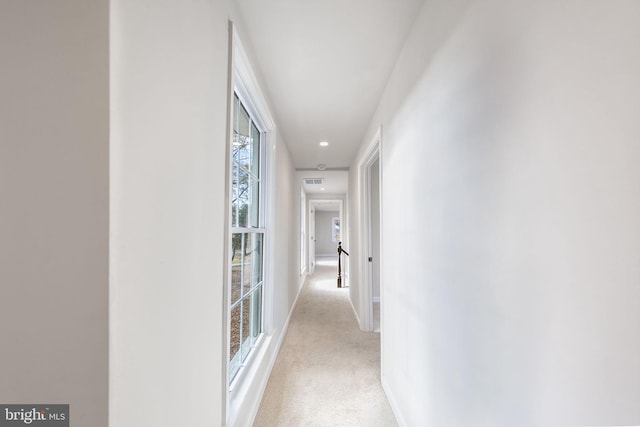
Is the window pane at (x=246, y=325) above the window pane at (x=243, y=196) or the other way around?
the other way around

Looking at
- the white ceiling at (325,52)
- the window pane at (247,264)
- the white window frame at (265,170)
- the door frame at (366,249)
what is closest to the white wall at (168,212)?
the white window frame at (265,170)

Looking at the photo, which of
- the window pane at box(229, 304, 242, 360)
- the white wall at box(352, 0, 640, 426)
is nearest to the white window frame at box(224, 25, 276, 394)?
the window pane at box(229, 304, 242, 360)

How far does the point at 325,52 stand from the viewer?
183 cm

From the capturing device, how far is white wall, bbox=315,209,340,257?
44.7ft

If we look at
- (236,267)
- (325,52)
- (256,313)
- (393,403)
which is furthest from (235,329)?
(325,52)

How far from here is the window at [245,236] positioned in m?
1.80

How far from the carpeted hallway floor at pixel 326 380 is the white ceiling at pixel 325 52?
2.47 m

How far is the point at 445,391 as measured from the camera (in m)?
1.19

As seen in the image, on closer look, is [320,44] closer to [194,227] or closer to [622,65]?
[194,227]

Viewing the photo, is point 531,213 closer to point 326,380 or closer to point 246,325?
point 246,325

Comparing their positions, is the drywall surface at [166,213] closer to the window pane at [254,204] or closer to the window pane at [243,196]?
the window pane at [243,196]
